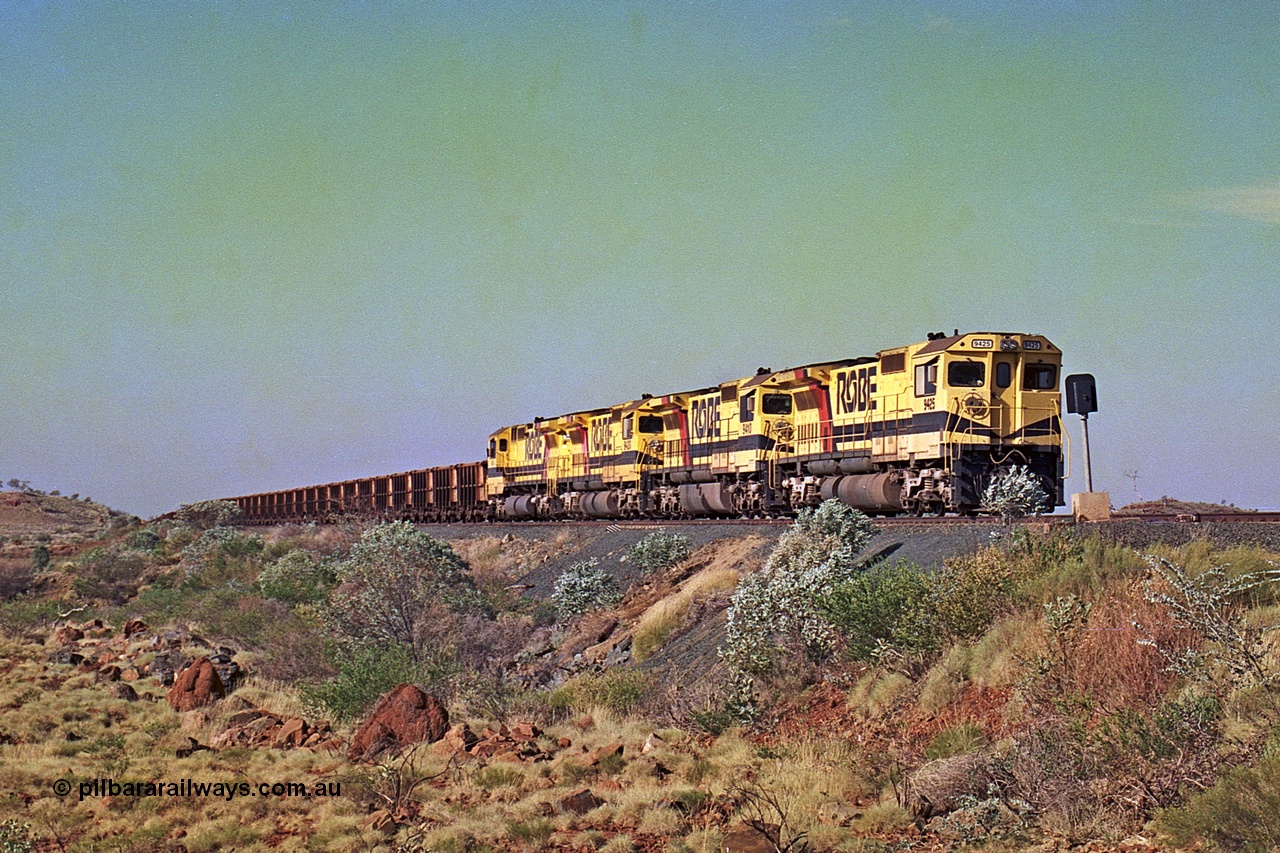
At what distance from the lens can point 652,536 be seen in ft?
99.2

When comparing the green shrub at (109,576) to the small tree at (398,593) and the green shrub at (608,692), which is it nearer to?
the small tree at (398,593)

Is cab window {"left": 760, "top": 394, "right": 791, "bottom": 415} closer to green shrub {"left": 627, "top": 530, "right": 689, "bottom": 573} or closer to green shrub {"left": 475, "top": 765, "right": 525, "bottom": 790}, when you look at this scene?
green shrub {"left": 627, "top": 530, "right": 689, "bottom": 573}

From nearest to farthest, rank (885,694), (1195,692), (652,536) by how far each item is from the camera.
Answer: (1195,692)
(885,694)
(652,536)

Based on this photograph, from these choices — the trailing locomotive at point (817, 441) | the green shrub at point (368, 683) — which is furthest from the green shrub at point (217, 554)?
the green shrub at point (368, 683)

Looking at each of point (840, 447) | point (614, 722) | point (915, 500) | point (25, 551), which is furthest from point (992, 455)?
point (25, 551)

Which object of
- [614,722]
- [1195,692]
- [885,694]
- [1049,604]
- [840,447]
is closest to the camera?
[1195,692]

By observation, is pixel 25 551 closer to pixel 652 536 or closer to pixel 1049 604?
pixel 652 536

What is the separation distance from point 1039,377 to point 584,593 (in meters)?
10.8

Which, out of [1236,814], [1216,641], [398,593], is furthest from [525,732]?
[398,593]

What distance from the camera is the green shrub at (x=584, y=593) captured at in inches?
1086

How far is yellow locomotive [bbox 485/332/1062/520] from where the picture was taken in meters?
23.8

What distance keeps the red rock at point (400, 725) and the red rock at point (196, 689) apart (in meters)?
5.46

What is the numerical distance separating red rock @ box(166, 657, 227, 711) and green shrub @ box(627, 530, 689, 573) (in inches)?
416

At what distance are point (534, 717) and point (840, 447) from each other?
1244cm
